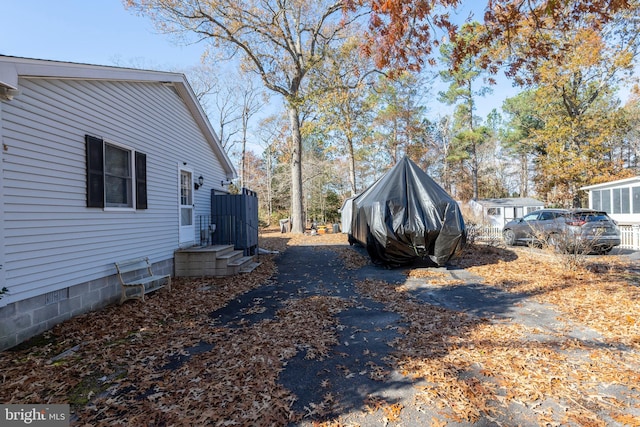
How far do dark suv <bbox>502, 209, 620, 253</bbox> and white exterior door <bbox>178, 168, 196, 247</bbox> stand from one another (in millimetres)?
9257

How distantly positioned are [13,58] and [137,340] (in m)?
3.64

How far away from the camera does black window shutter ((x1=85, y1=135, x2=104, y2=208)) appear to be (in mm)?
4949

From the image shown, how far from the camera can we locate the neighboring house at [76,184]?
12.4ft

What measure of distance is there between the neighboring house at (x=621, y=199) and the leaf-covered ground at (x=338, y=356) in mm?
12588

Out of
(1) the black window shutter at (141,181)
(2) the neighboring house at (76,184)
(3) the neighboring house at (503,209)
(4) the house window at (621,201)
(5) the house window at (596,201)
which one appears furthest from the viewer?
(3) the neighboring house at (503,209)

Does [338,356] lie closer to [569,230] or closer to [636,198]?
[569,230]

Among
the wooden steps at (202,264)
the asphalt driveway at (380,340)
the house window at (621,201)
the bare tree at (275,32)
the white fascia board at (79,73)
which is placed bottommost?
the asphalt driveway at (380,340)

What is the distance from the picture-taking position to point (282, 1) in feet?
50.3

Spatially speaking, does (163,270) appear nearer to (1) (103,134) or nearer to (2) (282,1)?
(1) (103,134)

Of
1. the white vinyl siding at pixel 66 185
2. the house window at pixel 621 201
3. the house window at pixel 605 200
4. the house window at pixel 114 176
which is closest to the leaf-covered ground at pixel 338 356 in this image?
the white vinyl siding at pixel 66 185

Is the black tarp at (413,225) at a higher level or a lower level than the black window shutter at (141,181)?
lower

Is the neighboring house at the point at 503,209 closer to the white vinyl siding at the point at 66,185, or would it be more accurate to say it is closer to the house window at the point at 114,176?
the white vinyl siding at the point at 66,185

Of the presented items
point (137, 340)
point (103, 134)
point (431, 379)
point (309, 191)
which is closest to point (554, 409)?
point (431, 379)

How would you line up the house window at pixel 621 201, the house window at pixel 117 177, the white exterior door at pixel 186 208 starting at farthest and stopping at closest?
the house window at pixel 621 201 → the white exterior door at pixel 186 208 → the house window at pixel 117 177
